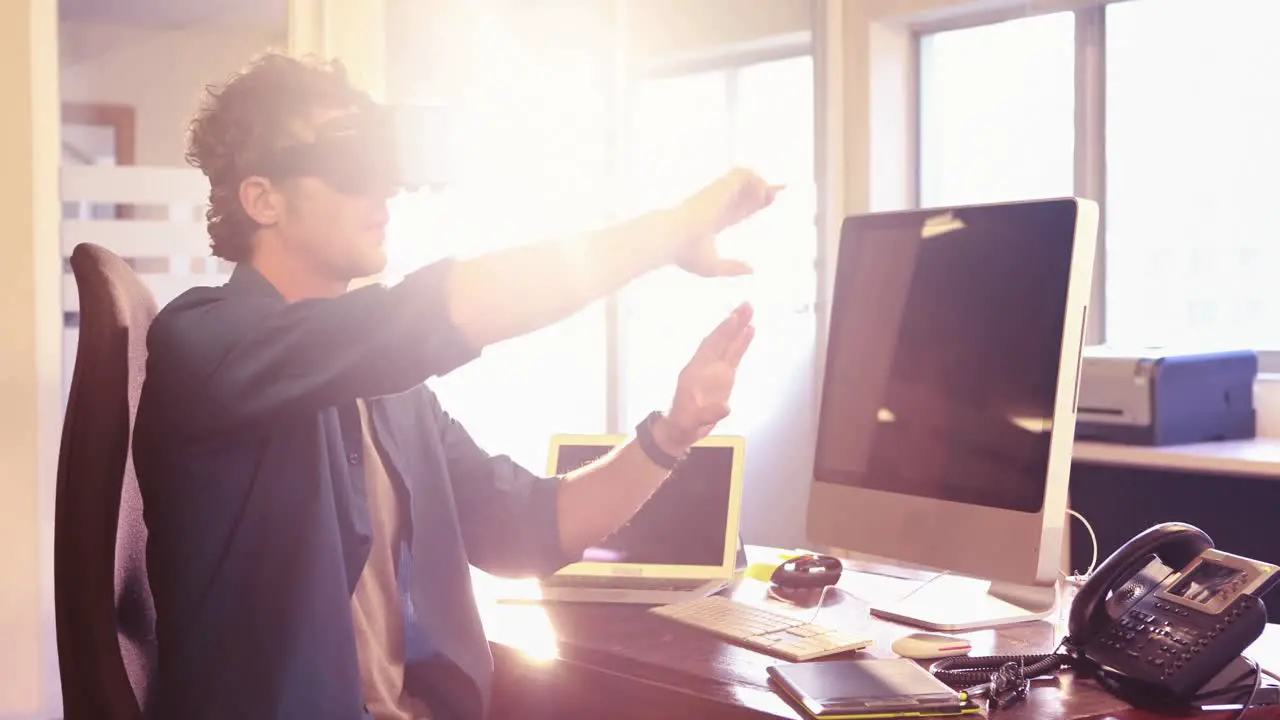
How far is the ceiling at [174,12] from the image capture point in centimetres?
330

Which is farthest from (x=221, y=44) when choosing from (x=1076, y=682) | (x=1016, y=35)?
(x=1076, y=682)

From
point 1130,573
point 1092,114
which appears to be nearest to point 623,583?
point 1130,573

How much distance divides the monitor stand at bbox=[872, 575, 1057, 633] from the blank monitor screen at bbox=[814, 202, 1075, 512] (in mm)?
134

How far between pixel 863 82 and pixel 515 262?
11.4 feet

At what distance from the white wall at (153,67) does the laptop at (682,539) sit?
2.17 meters

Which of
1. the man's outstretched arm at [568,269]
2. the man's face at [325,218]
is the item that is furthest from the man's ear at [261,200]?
the man's outstretched arm at [568,269]

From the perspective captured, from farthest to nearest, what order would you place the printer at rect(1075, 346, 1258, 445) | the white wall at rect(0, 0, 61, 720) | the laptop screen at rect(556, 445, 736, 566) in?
the white wall at rect(0, 0, 61, 720)
the printer at rect(1075, 346, 1258, 445)
the laptop screen at rect(556, 445, 736, 566)

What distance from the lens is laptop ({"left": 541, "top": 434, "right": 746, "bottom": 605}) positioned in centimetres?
169

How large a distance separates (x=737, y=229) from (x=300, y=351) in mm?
3711

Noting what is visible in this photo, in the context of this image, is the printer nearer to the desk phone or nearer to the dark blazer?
the desk phone

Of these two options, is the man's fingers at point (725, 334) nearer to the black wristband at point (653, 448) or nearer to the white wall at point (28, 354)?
the black wristband at point (653, 448)

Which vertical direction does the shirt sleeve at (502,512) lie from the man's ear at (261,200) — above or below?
below

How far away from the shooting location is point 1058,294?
1.46 m

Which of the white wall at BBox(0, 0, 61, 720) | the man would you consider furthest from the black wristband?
the white wall at BBox(0, 0, 61, 720)
